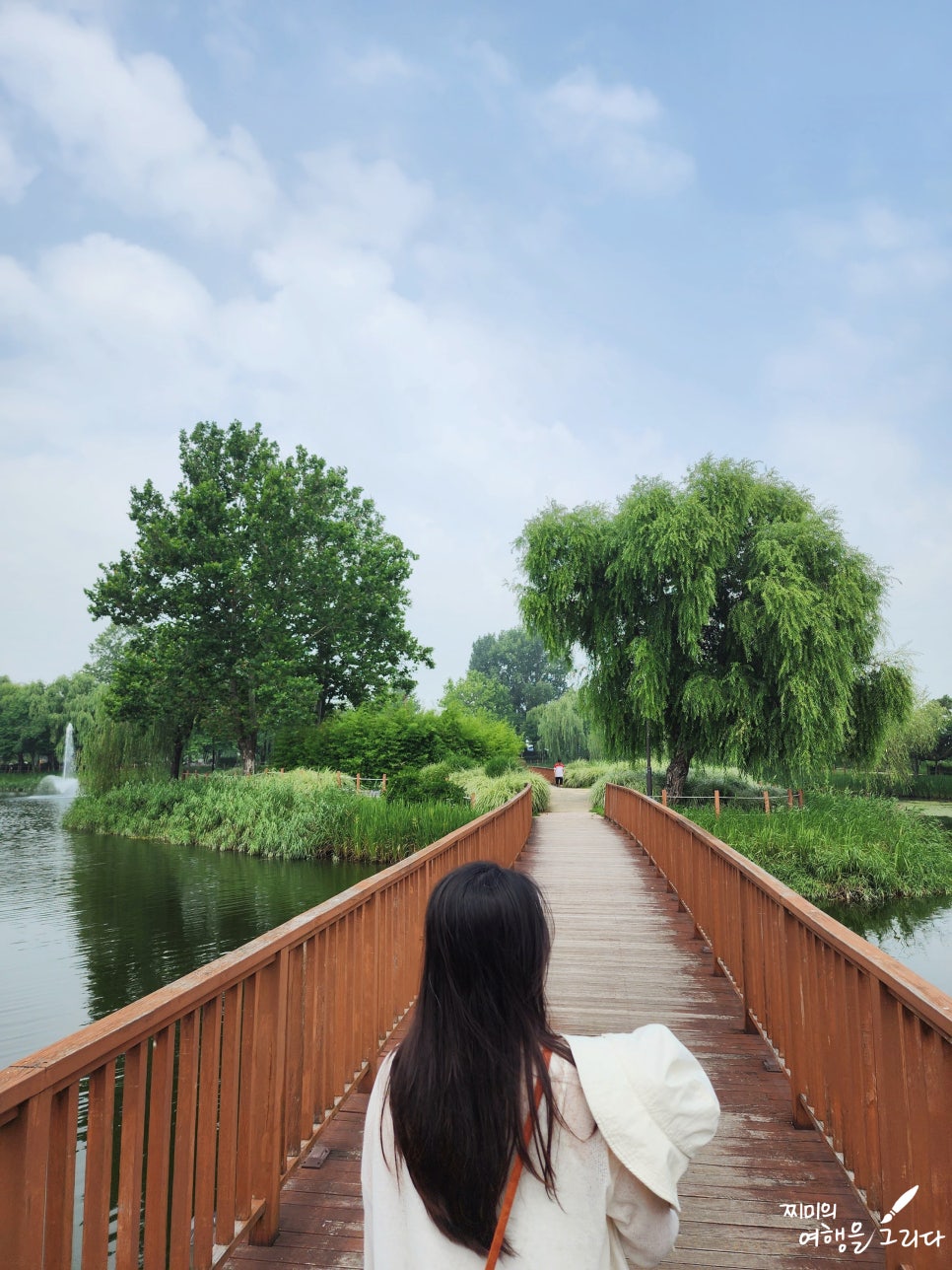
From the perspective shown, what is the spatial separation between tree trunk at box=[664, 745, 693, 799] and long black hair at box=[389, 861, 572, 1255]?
20.2 metres

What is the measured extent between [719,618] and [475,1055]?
2035cm

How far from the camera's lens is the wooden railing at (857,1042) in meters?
2.02

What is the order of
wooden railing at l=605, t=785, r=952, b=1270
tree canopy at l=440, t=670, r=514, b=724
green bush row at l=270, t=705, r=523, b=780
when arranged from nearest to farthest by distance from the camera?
wooden railing at l=605, t=785, r=952, b=1270, green bush row at l=270, t=705, r=523, b=780, tree canopy at l=440, t=670, r=514, b=724

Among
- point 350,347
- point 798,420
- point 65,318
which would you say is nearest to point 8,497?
point 65,318

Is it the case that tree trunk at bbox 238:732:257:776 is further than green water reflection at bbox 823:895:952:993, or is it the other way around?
tree trunk at bbox 238:732:257:776

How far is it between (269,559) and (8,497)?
18660 mm

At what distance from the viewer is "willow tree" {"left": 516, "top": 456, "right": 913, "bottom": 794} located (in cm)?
1861

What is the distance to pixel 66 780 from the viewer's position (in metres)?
51.8

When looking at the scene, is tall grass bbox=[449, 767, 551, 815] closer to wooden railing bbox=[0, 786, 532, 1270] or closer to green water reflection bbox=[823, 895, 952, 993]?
green water reflection bbox=[823, 895, 952, 993]

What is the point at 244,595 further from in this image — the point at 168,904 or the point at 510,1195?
the point at 510,1195

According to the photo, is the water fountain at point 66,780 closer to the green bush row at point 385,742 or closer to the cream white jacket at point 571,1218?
the green bush row at point 385,742

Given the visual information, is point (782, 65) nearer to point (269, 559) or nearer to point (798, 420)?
point (798, 420)

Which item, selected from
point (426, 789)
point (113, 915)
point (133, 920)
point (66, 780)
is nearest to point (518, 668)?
point (66, 780)

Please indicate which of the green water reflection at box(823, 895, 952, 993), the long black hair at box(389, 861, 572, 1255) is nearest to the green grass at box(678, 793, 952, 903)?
the green water reflection at box(823, 895, 952, 993)
